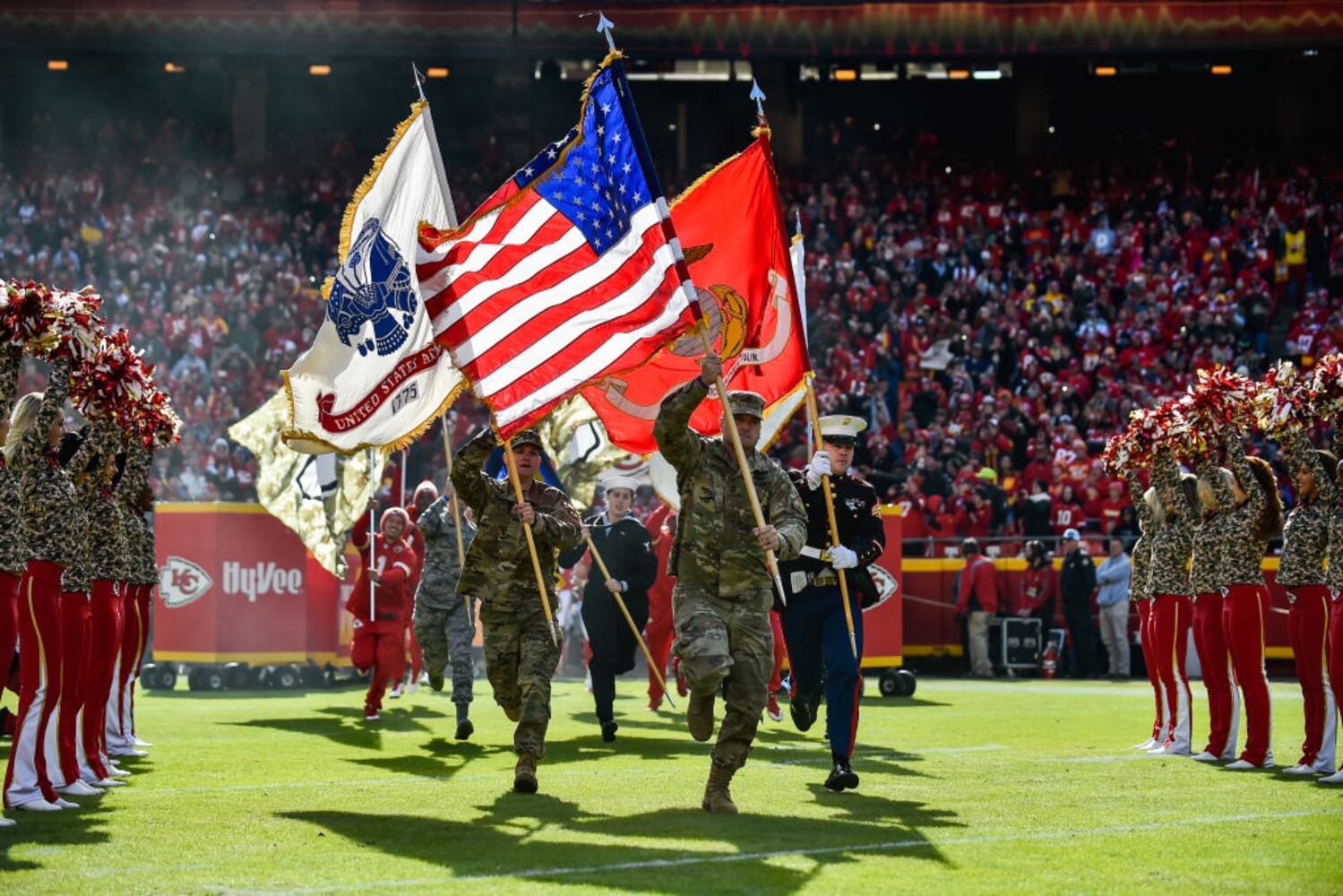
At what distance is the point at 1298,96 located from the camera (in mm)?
41156

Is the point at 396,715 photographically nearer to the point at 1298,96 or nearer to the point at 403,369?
the point at 403,369

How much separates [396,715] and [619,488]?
329 cm

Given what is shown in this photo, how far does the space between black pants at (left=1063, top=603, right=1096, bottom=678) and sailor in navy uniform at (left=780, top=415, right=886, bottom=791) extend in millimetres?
12689

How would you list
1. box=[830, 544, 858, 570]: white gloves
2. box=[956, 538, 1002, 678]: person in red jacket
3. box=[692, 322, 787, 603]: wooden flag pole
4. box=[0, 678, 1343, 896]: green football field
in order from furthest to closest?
box=[956, 538, 1002, 678]: person in red jacket < box=[830, 544, 858, 570]: white gloves < box=[692, 322, 787, 603]: wooden flag pole < box=[0, 678, 1343, 896]: green football field

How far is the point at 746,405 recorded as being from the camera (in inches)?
425

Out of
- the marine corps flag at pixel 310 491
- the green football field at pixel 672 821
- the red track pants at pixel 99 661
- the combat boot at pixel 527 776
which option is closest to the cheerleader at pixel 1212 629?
the green football field at pixel 672 821

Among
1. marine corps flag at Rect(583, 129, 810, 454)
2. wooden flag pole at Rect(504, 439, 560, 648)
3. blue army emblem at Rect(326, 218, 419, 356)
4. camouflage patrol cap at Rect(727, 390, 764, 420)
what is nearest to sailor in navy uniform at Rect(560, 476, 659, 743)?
marine corps flag at Rect(583, 129, 810, 454)

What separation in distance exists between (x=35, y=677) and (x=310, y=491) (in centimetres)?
1179

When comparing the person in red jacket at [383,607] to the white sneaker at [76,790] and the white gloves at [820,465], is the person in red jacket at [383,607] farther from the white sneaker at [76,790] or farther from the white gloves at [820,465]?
the white gloves at [820,465]

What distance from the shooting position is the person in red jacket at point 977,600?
2508 cm

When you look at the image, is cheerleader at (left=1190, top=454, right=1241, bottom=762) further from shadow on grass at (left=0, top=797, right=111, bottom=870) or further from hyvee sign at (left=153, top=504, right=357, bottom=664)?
hyvee sign at (left=153, top=504, right=357, bottom=664)

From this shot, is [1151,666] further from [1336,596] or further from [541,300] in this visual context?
[541,300]

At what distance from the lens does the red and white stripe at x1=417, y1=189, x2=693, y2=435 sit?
10938 millimetres

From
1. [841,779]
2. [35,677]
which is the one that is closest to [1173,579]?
[841,779]
